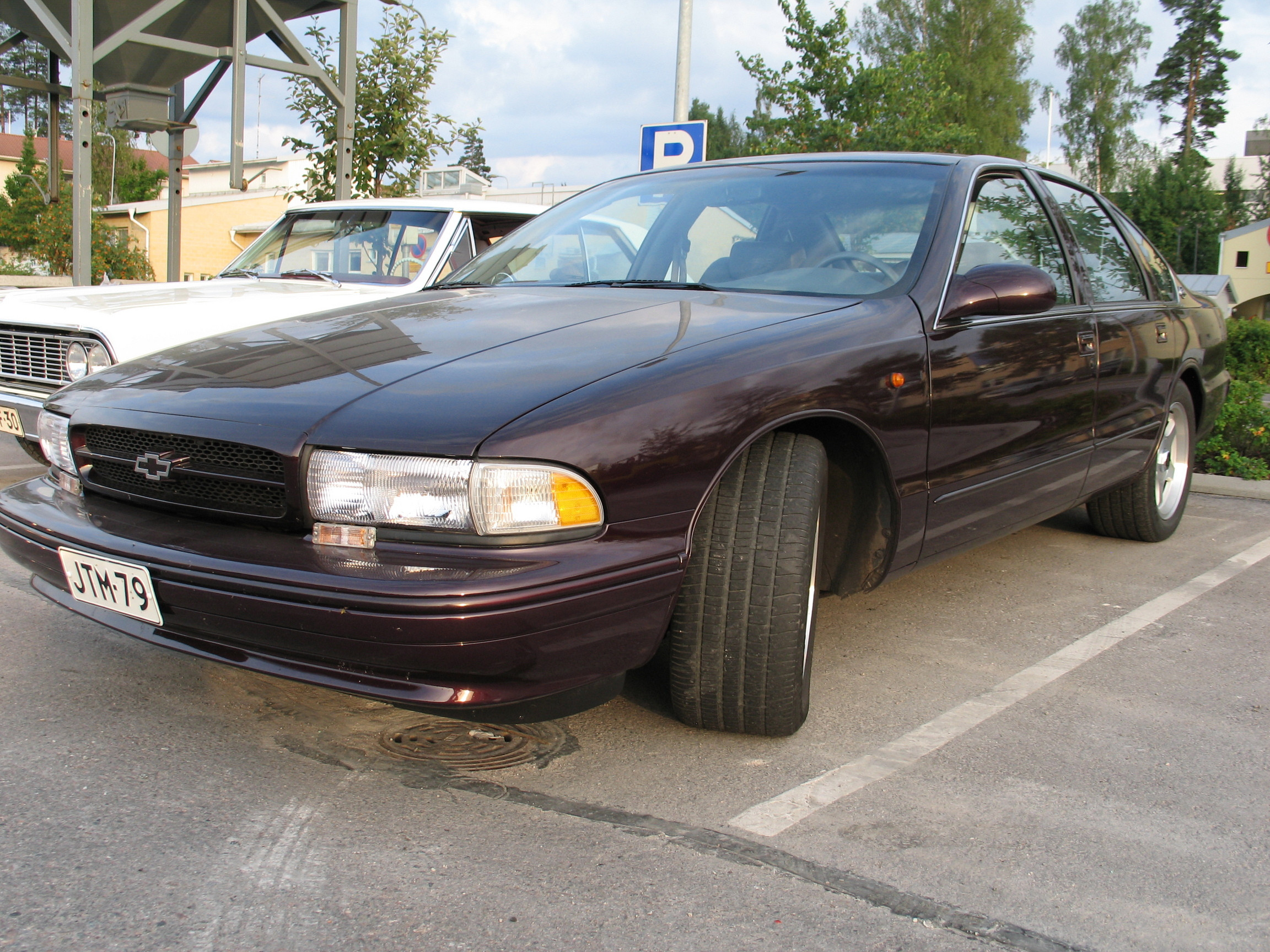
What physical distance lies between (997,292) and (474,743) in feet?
6.03

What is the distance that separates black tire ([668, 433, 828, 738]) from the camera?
2.49m

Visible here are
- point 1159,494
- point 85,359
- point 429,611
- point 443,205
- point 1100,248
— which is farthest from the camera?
point 443,205

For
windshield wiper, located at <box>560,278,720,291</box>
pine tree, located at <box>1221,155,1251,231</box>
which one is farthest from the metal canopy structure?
pine tree, located at <box>1221,155,1251,231</box>

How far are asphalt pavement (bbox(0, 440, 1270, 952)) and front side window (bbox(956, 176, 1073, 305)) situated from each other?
4.03 feet

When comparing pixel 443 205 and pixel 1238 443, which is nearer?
pixel 443 205

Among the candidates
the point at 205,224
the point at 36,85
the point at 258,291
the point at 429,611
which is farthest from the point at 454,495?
the point at 205,224

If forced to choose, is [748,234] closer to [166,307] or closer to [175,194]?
[166,307]

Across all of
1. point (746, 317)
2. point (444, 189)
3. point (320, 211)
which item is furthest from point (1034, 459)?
point (444, 189)

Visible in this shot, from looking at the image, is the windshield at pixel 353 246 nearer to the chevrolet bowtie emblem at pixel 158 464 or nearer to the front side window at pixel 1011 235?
the front side window at pixel 1011 235

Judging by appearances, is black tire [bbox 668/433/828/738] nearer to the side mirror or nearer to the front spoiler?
the front spoiler

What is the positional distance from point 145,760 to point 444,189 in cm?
2223

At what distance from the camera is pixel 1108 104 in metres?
50.7

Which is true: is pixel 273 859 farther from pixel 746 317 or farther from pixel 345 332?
pixel 746 317

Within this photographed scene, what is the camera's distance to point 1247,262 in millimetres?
46312
